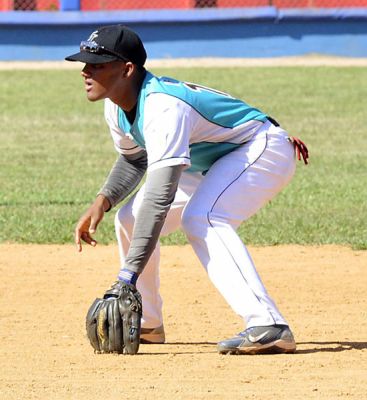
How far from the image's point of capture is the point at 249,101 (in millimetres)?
17781

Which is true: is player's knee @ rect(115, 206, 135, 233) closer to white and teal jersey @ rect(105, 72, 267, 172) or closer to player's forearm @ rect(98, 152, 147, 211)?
player's forearm @ rect(98, 152, 147, 211)

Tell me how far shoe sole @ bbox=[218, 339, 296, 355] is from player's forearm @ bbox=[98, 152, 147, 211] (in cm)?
95

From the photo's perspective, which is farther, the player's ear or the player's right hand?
the player's right hand

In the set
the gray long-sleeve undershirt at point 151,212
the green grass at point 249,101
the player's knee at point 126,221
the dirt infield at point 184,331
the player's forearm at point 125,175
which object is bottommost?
the green grass at point 249,101

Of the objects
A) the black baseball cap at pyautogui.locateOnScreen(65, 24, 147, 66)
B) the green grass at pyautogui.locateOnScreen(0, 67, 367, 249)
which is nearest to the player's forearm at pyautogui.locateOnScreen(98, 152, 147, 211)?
the black baseball cap at pyautogui.locateOnScreen(65, 24, 147, 66)

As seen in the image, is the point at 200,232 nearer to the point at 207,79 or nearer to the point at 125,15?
the point at 207,79

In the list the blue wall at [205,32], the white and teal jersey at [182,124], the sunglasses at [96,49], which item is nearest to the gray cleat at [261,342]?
the white and teal jersey at [182,124]

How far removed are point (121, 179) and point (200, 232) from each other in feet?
2.13

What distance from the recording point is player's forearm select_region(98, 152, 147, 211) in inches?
225

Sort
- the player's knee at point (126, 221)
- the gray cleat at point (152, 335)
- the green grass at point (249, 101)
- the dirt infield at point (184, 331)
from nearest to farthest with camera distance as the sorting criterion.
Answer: the dirt infield at point (184, 331) → the player's knee at point (126, 221) → the gray cleat at point (152, 335) → the green grass at point (249, 101)

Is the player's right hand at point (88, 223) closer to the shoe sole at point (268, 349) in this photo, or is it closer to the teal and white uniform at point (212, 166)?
the teal and white uniform at point (212, 166)

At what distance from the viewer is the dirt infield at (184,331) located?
4781 millimetres

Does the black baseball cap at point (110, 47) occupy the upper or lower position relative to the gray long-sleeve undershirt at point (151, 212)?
upper

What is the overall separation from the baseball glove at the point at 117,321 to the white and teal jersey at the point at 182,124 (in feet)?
2.12
